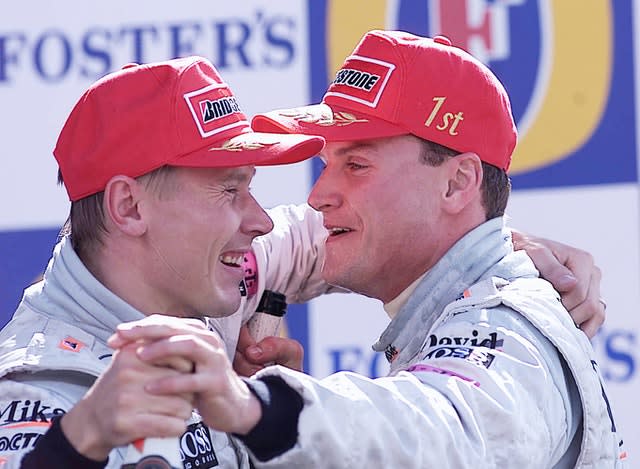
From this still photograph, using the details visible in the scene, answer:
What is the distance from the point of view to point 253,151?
234 cm

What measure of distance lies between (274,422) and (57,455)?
0.85ft

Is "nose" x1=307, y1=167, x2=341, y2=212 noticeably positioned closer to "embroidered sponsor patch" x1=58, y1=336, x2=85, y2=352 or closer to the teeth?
the teeth

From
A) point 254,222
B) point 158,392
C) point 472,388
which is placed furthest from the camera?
point 254,222

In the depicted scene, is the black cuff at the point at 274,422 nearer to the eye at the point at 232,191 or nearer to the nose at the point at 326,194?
the eye at the point at 232,191

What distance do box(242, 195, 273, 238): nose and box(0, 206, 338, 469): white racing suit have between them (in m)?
0.23

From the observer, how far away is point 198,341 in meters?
1.71

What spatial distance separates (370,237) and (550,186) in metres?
0.90

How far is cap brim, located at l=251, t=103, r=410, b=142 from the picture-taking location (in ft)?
7.96

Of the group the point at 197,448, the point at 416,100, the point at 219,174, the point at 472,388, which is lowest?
the point at 197,448

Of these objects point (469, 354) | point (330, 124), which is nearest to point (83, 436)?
point (469, 354)

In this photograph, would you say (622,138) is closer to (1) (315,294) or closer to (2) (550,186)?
(2) (550,186)

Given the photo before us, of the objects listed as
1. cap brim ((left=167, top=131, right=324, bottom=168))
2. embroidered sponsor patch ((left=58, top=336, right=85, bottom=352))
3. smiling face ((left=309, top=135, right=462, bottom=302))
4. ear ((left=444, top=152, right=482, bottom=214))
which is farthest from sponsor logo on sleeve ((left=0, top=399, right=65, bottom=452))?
ear ((left=444, top=152, right=482, bottom=214))

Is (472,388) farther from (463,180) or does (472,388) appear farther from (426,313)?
(463,180)

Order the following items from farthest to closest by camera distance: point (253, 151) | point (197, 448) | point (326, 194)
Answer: point (326, 194)
point (253, 151)
point (197, 448)
